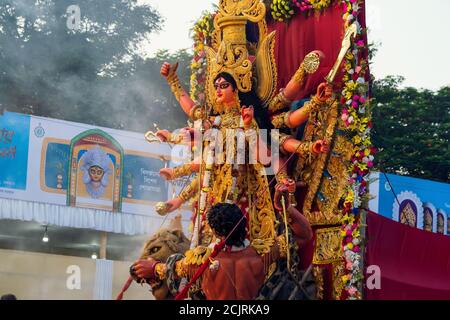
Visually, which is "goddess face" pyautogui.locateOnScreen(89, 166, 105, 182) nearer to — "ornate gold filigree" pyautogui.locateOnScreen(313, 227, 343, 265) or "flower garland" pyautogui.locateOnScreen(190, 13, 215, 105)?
"flower garland" pyautogui.locateOnScreen(190, 13, 215, 105)

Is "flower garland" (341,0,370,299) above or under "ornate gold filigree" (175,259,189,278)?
above

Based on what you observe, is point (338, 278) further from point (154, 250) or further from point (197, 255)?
point (154, 250)

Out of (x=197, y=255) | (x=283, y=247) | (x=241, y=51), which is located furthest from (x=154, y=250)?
(x=241, y=51)

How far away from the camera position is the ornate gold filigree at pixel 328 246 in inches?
436

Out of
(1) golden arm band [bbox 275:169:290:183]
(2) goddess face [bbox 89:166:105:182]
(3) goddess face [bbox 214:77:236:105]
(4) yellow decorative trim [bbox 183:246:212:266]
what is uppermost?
(3) goddess face [bbox 214:77:236:105]

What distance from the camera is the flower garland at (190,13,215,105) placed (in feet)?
42.1

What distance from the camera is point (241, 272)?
962cm

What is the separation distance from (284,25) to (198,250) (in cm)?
345

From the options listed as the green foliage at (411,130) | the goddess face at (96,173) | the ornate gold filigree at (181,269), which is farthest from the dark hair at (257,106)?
the green foliage at (411,130)

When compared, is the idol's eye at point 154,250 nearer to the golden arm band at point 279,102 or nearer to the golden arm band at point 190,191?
the golden arm band at point 190,191

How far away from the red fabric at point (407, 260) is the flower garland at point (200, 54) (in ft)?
9.73

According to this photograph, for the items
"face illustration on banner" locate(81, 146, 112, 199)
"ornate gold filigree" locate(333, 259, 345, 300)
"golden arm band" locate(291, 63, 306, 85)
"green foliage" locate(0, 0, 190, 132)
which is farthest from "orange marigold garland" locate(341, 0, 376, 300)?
"green foliage" locate(0, 0, 190, 132)

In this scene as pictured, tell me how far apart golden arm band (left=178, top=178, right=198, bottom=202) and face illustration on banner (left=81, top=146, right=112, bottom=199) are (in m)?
7.32
